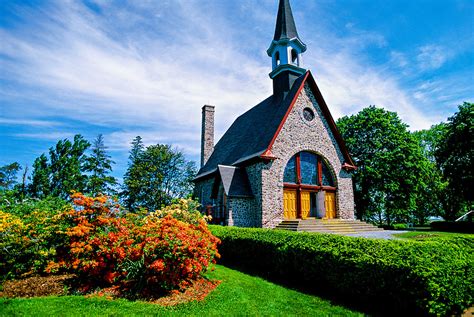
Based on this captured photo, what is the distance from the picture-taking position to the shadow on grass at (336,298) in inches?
214

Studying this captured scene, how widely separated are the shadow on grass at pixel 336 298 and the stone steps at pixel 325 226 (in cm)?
658

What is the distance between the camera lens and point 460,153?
84.5 feet

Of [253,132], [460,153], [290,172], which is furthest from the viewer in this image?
[460,153]

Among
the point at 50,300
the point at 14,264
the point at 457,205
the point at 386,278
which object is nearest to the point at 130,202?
the point at 14,264

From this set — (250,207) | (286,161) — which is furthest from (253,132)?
(250,207)

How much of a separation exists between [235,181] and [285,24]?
44.8 feet

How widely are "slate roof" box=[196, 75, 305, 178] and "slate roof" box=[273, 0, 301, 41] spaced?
176 inches

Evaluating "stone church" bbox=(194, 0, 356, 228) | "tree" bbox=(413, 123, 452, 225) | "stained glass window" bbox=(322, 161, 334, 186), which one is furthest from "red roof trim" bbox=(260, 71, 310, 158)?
"tree" bbox=(413, 123, 452, 225)

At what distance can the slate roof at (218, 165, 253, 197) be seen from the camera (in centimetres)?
1642

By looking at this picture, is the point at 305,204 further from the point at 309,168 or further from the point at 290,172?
the point at 309,168

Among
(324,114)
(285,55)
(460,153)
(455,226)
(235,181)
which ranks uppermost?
(285,55)

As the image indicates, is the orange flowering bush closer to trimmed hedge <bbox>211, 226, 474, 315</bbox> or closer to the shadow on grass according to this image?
the shadow on grass

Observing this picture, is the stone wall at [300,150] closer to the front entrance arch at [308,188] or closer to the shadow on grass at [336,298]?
the front entrance arch at [308,188]

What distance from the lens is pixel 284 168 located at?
1730 cm
